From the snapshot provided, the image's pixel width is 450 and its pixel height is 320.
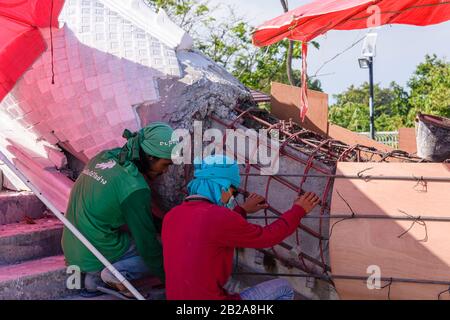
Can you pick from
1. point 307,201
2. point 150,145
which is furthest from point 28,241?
point 307,201

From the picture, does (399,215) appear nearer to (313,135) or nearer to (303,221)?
(303,221)

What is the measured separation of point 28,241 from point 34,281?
0.50 m

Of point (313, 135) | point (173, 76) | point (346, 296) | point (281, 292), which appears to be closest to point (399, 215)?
point (346, 296)

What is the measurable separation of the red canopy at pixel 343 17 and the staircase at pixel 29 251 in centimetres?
203

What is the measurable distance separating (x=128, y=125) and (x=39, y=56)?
75 cm

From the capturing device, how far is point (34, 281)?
3.44m

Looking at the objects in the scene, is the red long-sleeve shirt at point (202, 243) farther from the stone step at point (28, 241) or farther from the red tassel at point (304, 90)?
the red tassel at point (304, 90)

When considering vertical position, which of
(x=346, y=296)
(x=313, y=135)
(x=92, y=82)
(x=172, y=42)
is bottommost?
(x=346, y=296)

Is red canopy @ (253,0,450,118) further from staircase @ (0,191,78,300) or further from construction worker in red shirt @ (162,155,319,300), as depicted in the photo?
staircase @ (0,191,78,300)

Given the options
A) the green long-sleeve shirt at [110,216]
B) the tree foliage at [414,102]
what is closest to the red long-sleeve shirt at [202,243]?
the green long-sleeve shirt at [110,216]

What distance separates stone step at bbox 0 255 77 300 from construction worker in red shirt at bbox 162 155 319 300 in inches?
36.0

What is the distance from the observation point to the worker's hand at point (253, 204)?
338 cm

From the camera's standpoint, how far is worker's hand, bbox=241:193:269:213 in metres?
3.38

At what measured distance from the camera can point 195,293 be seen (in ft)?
9.34
